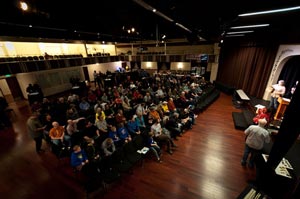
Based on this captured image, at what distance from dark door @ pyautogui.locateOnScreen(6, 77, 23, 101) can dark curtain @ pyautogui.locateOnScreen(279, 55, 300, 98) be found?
18.9 meters

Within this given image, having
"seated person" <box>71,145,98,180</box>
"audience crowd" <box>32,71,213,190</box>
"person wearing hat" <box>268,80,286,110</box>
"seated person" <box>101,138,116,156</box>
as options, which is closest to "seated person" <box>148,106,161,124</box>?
"audience crowd" <box>32,71,213,190</box>

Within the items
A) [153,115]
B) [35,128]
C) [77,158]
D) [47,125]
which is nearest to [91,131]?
[77,158]

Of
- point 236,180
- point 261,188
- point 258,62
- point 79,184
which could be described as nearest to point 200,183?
point 236,180

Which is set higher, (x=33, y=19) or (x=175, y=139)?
(x=33, y=19)

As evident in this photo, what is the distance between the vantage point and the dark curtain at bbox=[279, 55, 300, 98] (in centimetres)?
642

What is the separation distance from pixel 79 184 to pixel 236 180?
14.6 feet

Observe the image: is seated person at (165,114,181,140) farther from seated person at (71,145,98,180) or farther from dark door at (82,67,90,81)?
dark door at (82,67,90,81)

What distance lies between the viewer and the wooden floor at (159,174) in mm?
3561

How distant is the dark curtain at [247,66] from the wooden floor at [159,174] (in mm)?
4720

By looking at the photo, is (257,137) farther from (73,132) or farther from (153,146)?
(73,132)

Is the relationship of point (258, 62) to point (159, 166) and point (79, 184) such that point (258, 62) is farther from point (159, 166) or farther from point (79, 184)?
point (79, 184)

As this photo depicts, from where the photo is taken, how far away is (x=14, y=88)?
11438 millimetres

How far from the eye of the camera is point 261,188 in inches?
91.1

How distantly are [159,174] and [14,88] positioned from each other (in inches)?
562
